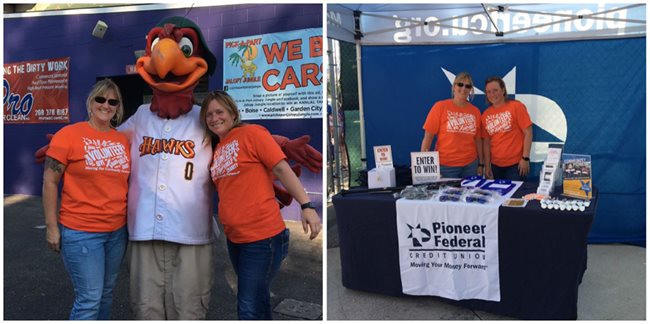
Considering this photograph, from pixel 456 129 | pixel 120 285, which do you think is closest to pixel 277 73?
pixel 456 129

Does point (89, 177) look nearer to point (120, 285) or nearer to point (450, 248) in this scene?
point (120, 285)

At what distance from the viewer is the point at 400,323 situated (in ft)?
9.99

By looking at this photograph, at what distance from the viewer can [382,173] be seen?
Result: 140 inches

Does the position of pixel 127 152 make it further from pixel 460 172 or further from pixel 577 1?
pixel 577 1

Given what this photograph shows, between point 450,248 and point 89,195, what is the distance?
207 cm

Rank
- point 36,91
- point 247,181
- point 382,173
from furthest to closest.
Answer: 1. point 36,91
2. point 382,173
3. point 247,181

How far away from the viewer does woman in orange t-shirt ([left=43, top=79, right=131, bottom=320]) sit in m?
2.19

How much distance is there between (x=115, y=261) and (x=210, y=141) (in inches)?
29.1

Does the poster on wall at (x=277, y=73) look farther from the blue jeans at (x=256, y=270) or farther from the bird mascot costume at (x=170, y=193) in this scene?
the blue jeans at (x=256, y=270)

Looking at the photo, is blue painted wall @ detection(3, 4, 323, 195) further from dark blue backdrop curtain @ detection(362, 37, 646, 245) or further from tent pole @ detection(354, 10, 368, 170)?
dark blue backdrop curtain @ detection(362, 37, 646, 245)

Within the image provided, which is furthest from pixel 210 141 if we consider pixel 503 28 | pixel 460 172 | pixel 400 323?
pixel 503 28

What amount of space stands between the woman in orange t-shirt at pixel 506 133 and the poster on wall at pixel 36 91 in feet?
18.8

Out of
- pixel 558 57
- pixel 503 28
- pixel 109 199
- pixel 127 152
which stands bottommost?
pixel 109 199

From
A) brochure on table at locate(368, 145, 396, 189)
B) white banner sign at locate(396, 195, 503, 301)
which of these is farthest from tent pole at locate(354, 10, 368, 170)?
white banner sign at locate(396, 195, 503, 301)
